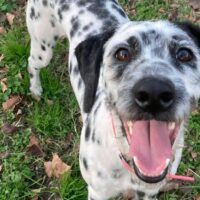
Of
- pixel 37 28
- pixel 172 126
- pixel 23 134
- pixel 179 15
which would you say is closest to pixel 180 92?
pixel 172 126

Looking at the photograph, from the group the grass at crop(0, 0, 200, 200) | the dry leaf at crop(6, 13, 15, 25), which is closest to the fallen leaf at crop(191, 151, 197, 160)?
the grass at crop(0, 0, 200, 200)

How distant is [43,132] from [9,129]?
37cm

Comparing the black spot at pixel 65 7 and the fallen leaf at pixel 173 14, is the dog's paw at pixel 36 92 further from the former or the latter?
the fallen leaf at pixel 173 14

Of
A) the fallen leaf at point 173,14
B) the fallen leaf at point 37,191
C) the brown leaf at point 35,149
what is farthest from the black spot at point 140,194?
the fallen leaf at point 173,14

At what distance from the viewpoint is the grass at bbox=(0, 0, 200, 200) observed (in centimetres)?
437

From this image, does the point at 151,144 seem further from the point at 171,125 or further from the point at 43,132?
the point at 43,132

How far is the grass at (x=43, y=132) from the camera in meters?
4.37

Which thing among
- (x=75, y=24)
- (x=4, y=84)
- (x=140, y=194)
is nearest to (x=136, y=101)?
(x=140, y=194)

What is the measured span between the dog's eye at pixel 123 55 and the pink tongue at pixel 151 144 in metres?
0.40

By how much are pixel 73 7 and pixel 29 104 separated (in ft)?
4.41

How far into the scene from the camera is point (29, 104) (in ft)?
16.7

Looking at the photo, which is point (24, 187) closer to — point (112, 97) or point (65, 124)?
point (65, 124)

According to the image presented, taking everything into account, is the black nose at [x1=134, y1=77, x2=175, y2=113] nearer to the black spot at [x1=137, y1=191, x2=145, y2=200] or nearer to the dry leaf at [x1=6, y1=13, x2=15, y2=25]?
the black spot at [x1=137, y1=191, x2=145, y2=200]

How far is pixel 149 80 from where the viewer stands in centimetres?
256
